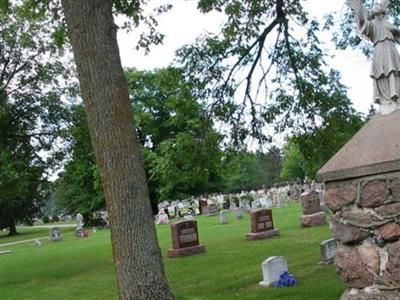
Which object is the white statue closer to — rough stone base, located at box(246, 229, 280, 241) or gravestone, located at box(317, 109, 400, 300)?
gravestone, located at box(317, 109, 400, 300)

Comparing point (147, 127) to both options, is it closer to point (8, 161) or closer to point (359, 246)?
point (8, 161)

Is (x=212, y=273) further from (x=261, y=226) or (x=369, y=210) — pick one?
(x=369, y=210)

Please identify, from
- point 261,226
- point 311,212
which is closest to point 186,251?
point 261,226

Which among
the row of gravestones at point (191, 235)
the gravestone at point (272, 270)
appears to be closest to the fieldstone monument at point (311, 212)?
the row of gravestones at point (191, 235)

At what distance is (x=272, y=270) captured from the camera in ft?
32.6

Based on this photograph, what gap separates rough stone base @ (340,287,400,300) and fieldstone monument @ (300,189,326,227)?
14272 millimetres

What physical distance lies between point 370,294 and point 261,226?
1317cm

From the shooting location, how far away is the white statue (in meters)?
6.09

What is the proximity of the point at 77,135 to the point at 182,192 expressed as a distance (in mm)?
A: 29289

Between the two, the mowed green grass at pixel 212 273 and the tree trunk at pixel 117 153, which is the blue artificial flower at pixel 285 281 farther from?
the tree trunk at pixel 117 153

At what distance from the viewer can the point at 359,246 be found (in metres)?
5.67

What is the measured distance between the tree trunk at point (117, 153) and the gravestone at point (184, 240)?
10640mm

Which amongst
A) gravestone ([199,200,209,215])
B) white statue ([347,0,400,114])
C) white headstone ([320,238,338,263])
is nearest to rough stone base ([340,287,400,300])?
white statue ([347,0,400,114])

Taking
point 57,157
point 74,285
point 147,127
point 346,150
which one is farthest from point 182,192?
point 346,150
